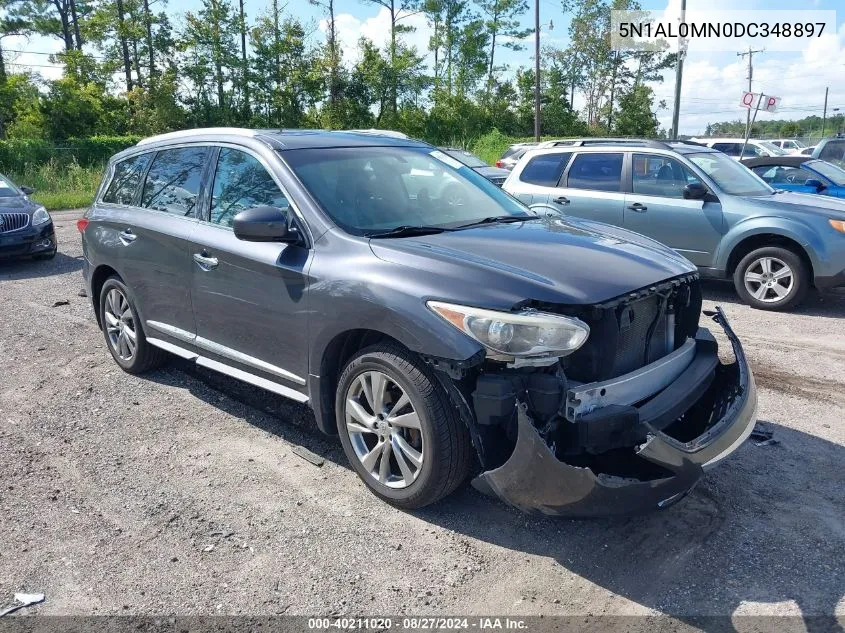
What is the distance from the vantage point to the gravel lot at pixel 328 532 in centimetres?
288

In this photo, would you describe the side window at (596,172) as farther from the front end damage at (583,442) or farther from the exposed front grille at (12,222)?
the exposed front grille at (12,222)

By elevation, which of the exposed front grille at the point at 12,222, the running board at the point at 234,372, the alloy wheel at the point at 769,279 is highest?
the exposed front grille at the point at 12,222

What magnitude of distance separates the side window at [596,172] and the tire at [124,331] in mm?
5568

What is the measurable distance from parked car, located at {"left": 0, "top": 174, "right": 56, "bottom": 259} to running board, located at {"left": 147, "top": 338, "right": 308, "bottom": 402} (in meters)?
6.76

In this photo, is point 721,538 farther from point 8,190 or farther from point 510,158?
point 510,158

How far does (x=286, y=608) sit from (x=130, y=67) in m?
47.2

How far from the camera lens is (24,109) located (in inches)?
1441

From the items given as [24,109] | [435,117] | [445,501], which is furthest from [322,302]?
[435,117]

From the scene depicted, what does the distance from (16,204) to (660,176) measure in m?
9.55

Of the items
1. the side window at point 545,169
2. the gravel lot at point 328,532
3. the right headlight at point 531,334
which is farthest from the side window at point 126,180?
the side window at point 545,169

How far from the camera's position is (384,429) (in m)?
3.42

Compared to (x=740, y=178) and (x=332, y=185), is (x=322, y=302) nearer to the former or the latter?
(x=332, y=185)

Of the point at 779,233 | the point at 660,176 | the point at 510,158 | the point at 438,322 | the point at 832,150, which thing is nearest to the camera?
the point at 438,322

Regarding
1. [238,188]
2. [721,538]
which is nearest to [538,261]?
[721,538]
